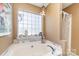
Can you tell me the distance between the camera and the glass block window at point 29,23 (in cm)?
141

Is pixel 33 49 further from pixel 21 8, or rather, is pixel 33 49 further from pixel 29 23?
pixel 21 8

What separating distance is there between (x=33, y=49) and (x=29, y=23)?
40cm

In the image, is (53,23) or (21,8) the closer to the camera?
(21,8)

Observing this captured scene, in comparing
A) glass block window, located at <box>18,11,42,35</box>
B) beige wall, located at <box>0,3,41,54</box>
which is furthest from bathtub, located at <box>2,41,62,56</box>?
glass block window, located at <box>18,11,42,35</box>

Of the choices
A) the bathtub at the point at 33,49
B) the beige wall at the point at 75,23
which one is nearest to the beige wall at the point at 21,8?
the bathtub at the point at 33,49

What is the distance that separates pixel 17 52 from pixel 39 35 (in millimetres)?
411

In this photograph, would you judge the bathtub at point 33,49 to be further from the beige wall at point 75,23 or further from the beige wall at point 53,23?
the beige wall at point 75,23

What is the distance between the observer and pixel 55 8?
1.44 meters

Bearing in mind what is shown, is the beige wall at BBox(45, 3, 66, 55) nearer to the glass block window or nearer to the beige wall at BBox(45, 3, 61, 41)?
the beige wall at BBox(45, 3, 61, 41)

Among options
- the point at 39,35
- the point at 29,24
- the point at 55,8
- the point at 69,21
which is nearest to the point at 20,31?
the point at 29,24

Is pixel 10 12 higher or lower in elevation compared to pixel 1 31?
higher

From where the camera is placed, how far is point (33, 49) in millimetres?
1474

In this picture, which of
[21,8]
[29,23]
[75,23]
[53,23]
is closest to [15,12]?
[21,8]

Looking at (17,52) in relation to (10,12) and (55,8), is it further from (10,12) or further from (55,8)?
(55,8)
